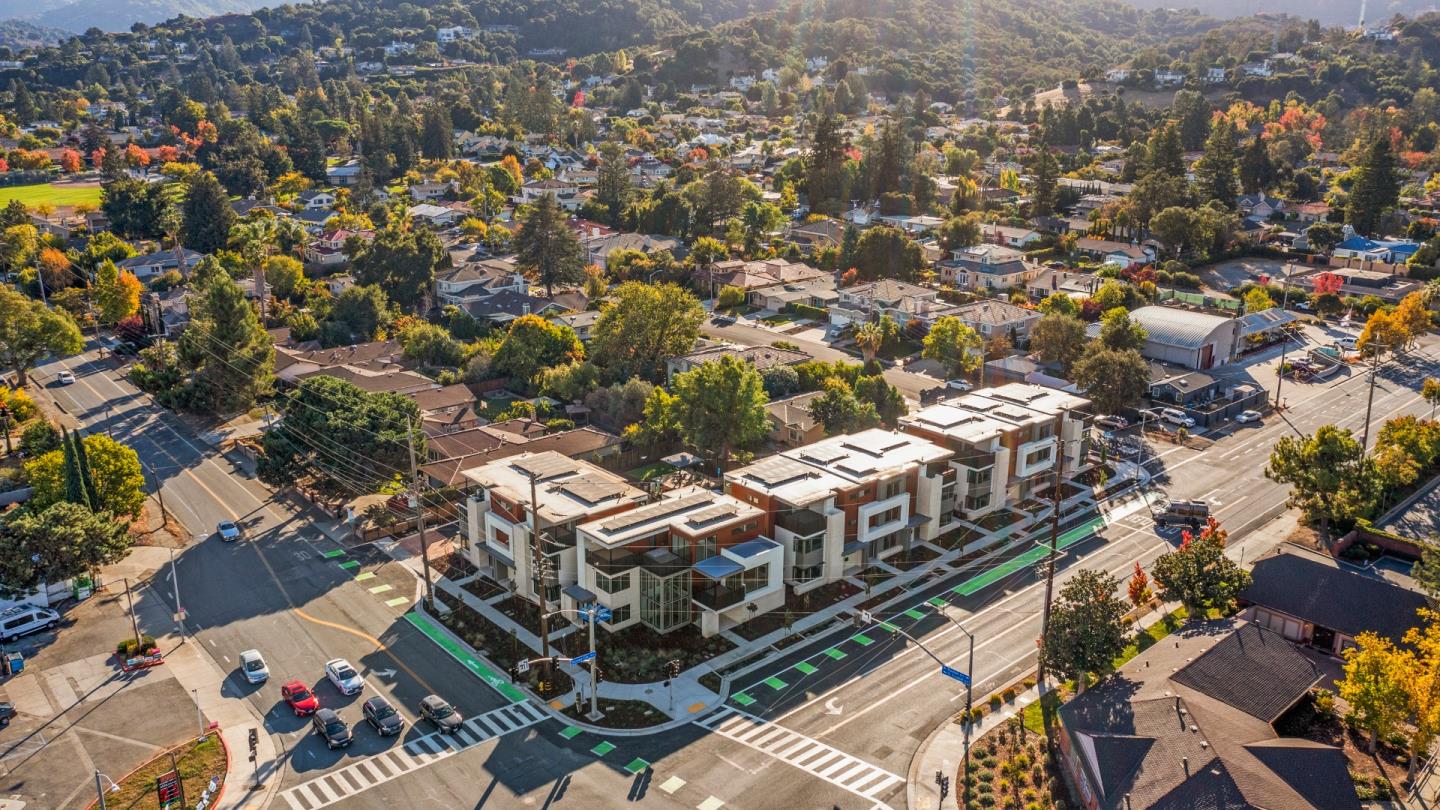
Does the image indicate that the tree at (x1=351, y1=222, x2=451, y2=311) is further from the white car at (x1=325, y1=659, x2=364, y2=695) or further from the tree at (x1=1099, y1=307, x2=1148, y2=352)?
the tree at (x1=1099, y1=307, x2=1148, y2=352)

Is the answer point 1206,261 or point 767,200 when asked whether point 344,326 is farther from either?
point 1206,261

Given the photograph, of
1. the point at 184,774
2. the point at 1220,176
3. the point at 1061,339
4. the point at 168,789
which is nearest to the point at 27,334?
the point at 184,774

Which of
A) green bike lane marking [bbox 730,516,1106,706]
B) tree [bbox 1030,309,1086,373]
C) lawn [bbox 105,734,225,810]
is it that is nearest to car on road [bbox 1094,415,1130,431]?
tree [bbox 1030,309,1086,373]

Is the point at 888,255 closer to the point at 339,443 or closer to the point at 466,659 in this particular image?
the point at 339,443

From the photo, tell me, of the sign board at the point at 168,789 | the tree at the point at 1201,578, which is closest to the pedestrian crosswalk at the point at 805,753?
the tree at the point at 1201,578

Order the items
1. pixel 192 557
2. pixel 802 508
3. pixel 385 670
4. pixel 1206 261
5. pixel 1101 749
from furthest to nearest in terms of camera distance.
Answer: pixel 1206 261, pixel 192 557, pixel 802 508, pixel 385 670, pixel 1101 749

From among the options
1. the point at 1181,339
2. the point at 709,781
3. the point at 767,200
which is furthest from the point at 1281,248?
the point at 709,781
